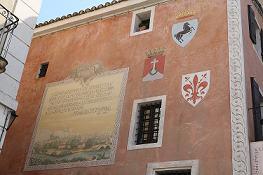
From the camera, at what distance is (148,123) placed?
492 inches

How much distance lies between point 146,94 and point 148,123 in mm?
864

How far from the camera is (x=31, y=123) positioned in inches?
588

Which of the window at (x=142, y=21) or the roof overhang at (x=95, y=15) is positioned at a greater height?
the roof overhang at (x=95, y=15)

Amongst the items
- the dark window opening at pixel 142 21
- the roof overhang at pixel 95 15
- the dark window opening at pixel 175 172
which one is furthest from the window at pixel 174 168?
the roof overhang at pixel 95 15

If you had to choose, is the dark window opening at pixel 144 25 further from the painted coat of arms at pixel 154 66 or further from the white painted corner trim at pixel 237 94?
the white painted corner trim at pixel 237 94

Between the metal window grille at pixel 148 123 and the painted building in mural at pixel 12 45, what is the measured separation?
13.9 ft

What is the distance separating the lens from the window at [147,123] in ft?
39.4

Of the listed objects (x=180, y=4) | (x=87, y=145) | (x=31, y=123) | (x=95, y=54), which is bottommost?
(x=87, y=145)

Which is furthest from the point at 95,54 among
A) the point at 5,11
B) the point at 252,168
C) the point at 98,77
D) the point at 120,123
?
the point at 252,168

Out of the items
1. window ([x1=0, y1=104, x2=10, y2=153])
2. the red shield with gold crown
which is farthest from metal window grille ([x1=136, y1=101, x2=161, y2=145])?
window ([x1=0, y1=104, x2=10, y2=153])

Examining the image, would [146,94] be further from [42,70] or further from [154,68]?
[42,70]

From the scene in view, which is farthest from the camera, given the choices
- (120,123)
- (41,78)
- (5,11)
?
(41,78)

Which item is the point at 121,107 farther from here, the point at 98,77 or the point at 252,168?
the point at 252,168

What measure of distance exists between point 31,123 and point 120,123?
3.73 meters
